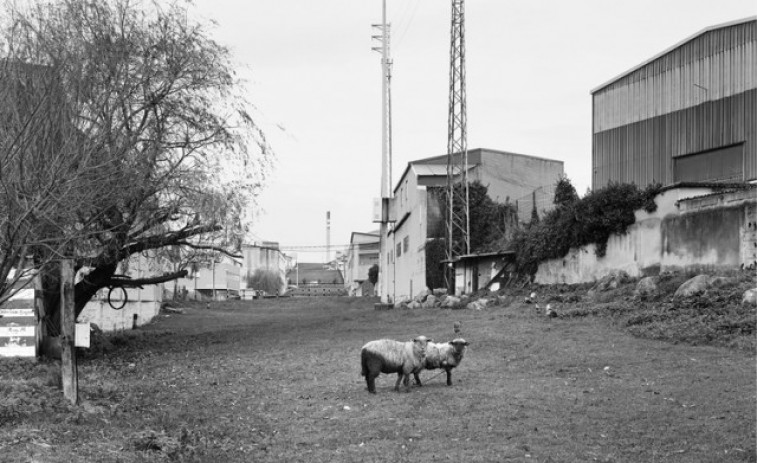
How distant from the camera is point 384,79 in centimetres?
4966

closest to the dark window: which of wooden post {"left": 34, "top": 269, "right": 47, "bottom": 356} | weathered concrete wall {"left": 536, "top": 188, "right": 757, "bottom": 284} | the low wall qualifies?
weathered concrete wall {"left": 536, "top": 188, "right": 757, "bottom": 284}

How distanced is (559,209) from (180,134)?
15.2 metres

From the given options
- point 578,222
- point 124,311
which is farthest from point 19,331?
point 578,222

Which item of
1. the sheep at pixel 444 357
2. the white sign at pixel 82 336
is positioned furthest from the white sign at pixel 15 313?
the sheep at pixel 444 357

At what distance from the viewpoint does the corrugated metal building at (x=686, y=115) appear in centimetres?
2583

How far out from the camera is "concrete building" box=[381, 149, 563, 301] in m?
42.5

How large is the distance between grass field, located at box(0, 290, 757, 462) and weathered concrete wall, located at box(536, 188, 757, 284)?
3.09 meters

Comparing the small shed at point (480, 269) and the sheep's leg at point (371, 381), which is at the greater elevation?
the small shed at point (480, 269)

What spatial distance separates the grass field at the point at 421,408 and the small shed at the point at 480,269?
15.1 metres

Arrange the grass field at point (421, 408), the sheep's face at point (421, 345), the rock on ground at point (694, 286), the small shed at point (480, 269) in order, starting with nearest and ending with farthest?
the grass field at point (421, 408) → the sheep's face at point (421, 345) → the rock on ground at point (694, 286) → the small shed at point (480, 269)

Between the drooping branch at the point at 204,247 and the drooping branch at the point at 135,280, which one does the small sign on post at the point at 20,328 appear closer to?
the drooping branch at the point at 135,280

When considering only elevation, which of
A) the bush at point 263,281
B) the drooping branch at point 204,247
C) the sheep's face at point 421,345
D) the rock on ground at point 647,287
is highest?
the drooping branch at point 204,247

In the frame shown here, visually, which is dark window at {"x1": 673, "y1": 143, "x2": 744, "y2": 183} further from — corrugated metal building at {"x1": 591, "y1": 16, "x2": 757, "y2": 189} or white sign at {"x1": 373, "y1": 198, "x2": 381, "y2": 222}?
white sign at {"x1": 373, "y1": 198, "x2": 381, "y2": 222}

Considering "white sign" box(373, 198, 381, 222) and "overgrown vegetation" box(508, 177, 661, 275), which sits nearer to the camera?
"overgrown vegetation" box(508, 177, 661, 275)
